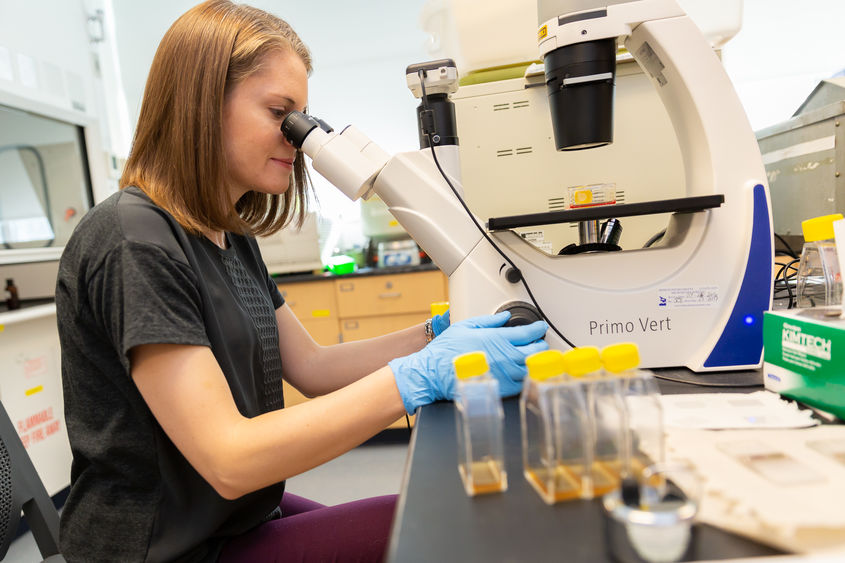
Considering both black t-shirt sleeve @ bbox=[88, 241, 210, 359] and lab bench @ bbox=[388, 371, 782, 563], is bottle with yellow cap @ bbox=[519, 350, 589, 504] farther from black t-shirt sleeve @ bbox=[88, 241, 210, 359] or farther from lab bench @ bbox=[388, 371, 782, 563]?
black t-shirt sleeve @ bbox=[88, 241, 210, 359]

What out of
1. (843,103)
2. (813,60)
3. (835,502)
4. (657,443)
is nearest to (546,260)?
(657,443)

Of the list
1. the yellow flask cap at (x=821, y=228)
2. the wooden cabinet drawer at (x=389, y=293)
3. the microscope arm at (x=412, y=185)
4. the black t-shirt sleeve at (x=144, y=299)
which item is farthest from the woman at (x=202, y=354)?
the wooden cabinet drawer at (x=389, y=293)

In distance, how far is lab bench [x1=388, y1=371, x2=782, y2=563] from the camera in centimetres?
35

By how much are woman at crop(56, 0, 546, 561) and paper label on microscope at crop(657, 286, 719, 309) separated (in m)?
0.20

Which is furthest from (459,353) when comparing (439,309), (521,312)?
(439,309)

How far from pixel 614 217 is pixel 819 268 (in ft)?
1.46

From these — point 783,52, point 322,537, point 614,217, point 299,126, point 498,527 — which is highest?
point 783,52

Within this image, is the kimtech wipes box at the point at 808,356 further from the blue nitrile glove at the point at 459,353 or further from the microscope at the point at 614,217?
the blue nitrile glove at the point at 459,353

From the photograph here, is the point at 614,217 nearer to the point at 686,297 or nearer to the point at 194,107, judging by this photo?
the point at 686,297

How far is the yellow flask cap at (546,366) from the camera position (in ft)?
1.49

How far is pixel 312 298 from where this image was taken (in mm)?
2754

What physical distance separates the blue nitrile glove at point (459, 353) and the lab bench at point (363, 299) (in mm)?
1924

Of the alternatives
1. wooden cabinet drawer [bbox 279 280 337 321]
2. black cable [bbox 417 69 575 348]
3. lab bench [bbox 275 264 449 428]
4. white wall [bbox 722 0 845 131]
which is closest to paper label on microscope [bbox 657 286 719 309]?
black cable [bbox 417 69 575 348]

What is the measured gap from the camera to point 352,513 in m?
0.92
